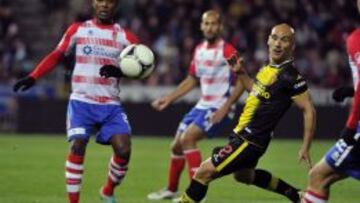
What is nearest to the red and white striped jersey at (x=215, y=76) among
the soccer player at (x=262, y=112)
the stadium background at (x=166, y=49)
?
the soccer player at (x=262, y=112)

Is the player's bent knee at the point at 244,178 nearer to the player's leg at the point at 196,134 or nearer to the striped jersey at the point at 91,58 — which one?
the striped jersey at the point at 91,58

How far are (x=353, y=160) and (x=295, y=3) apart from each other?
19.7m

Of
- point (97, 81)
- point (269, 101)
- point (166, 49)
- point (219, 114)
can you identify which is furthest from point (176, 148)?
point (166, 49)

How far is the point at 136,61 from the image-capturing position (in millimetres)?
10086

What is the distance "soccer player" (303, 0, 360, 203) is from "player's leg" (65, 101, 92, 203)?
273 centimetres

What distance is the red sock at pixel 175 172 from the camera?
40.4 ft

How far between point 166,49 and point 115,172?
15.2m

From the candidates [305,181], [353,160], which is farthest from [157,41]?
[353,160]

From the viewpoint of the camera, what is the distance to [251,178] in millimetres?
9766

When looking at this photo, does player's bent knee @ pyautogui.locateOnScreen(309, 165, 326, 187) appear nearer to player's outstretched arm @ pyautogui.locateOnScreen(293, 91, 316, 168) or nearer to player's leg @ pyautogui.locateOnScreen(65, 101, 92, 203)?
player's outstretched arm @ pyautogui.locateOnScreen(293, 91, 316, 168)

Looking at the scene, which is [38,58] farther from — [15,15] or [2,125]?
[2,125]

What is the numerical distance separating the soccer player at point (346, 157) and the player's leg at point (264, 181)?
1.67 metres

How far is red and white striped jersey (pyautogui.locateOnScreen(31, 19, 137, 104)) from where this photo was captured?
10203mm

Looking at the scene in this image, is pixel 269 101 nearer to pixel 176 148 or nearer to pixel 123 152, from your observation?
pixel 123 152
